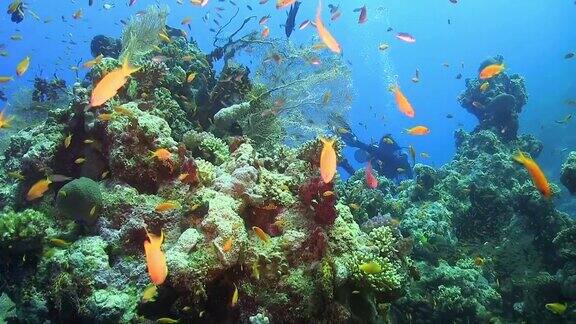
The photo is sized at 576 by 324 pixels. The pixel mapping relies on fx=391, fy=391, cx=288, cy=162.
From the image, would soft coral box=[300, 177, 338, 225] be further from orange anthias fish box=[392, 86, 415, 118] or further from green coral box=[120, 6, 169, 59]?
green coral box=[120, 6, 169, 59]

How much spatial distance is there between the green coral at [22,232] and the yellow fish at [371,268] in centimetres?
384

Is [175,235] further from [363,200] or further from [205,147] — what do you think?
[363,200]

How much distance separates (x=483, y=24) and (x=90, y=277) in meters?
200

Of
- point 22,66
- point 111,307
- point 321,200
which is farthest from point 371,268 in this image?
point 22,66

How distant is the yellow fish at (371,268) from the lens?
4.12 meters

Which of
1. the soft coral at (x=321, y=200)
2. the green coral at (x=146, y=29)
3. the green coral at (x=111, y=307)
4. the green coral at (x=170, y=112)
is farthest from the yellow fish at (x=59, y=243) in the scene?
the green coral at (x=146, y=29)

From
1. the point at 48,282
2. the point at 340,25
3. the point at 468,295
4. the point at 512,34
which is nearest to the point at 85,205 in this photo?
the point at 48,282

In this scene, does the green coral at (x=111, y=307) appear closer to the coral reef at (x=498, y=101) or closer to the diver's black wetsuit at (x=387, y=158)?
the diver's black wetsuit at (x=387, y=158)

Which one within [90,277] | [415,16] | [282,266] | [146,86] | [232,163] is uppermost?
[415,16]

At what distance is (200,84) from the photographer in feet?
31.1

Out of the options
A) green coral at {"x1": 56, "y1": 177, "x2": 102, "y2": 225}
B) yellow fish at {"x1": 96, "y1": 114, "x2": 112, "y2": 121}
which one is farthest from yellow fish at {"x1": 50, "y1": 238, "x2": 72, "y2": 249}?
yellow fish at {"x1": 96, "y1": 114, "x2": 112, "y2": 121}

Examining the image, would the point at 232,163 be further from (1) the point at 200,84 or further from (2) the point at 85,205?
(1) the point at 200,84

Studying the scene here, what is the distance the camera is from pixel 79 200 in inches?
186

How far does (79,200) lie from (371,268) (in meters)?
3.52
